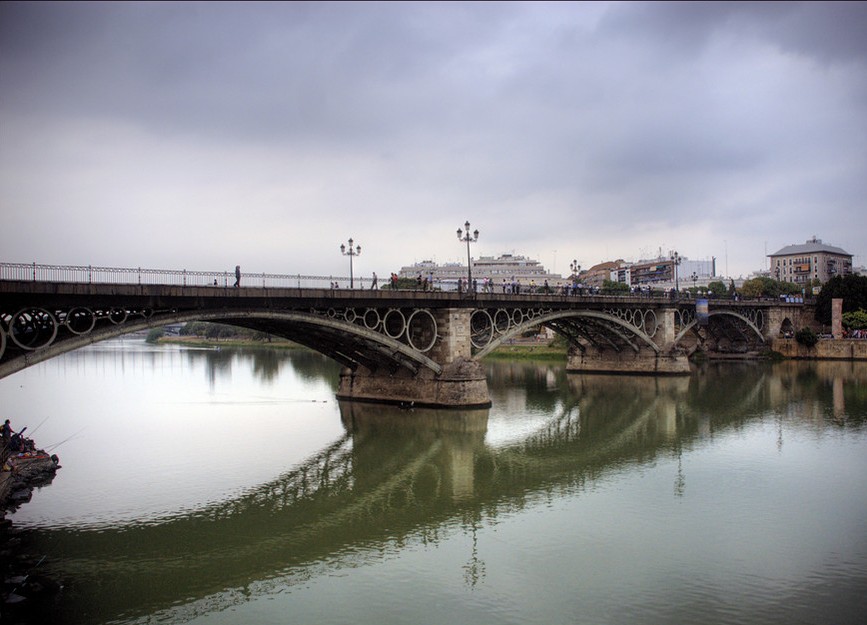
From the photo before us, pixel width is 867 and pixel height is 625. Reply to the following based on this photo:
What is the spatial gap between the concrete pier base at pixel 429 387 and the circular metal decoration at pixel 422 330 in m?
1.32

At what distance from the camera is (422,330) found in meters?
36.5

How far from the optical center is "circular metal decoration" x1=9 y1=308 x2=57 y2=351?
2017cm

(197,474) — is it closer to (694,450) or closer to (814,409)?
(694,450)

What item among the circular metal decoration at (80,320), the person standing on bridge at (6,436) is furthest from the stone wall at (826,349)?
the person standing on bridge at (6,436)

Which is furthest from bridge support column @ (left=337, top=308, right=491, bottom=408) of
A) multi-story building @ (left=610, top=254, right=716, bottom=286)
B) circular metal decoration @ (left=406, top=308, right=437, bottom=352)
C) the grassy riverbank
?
multi-story building @ (left=610, top=254, right=716, bottom=286)

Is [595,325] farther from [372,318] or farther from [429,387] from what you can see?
[372,318]

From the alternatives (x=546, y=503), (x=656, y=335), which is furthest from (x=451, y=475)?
(x=656, y=335)

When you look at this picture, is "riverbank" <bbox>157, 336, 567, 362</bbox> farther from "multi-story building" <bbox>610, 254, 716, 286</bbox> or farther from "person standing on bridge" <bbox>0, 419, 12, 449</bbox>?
"multi-story building" <bbox>610, 254, 716, 286</bbox>

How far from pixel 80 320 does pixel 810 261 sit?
6060 inches

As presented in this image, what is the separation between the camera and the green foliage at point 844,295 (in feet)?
252

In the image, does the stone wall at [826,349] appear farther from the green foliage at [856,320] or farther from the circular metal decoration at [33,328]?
the circular metal decoration at [33,328]

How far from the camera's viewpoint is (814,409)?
3719cm

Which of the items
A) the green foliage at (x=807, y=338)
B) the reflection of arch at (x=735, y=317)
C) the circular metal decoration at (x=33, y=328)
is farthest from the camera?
the green foliage at (x=807, y=338)

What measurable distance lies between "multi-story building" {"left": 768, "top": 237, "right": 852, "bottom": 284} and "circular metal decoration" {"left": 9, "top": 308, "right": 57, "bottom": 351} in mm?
146652
